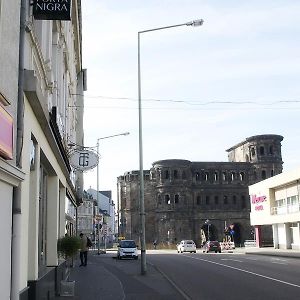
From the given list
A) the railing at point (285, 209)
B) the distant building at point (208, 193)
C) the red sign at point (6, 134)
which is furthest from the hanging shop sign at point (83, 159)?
the distant building at point (208, 193)

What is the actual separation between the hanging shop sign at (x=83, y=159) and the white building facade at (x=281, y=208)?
118ft

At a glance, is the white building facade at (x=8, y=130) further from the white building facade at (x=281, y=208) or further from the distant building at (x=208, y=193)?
the distant building at (x=208, y=193)

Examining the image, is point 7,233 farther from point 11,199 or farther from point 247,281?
point 247,281

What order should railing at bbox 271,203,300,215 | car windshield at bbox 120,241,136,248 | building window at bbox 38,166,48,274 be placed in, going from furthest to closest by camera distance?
railing at bbox 271,203,300,215, car windshield at bbox 120,241,136,248, building window at bbox 38,166,48,274

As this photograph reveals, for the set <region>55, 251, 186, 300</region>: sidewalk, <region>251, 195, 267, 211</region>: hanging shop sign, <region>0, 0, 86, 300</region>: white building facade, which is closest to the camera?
<region>0, 0, 86, 300</region>: white building facade

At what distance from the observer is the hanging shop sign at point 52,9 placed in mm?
9086

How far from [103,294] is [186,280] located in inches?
252

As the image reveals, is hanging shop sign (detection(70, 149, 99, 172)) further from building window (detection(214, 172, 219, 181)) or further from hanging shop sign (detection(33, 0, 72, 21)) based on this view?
building window (detection(214, 172, 219, 181))

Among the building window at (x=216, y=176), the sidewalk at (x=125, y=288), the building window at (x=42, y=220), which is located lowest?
the sidewalk at (x=125, y=288)

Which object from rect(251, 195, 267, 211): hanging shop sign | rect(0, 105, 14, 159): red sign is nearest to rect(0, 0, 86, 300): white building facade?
rect(0, 105, 14, 159): red sign

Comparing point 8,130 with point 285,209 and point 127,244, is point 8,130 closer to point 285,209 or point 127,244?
point 127,244

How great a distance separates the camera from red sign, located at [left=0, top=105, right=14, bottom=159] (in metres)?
6.49

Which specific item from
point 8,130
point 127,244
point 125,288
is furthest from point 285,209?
point 8,130

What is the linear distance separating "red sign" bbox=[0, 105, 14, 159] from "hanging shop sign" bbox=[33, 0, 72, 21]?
278 cm
